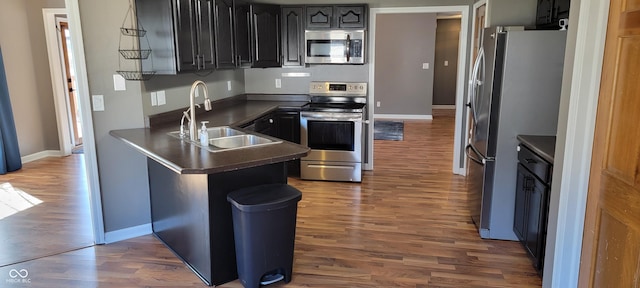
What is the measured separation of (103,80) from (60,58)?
11.5 feet

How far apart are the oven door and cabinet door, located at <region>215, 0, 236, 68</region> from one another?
1113 mm

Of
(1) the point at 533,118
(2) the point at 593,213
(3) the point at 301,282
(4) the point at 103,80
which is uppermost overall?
(4) the point at 103,80

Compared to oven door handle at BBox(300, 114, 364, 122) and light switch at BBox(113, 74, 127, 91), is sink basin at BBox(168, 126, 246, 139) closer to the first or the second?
light switch at BBox(113, 74, 127, 91)

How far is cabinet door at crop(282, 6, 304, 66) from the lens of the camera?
5059 mm

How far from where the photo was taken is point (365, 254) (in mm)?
3186

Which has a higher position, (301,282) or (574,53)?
(574,53)

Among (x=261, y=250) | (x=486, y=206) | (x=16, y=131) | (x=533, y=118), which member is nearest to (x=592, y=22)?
(x=533, y=118)

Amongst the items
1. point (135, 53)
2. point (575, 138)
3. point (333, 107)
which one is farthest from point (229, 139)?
point (575, 138)

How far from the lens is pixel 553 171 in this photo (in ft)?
7.86

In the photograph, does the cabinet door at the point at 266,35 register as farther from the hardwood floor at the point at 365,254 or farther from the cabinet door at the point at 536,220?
the cabinet door at the point at 536,220

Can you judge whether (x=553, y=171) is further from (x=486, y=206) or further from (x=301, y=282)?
(x=301, y=282)

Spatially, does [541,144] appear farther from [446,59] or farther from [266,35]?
[446,59]

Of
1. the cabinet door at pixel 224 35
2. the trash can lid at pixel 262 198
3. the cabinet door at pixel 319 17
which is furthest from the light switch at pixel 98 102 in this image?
the cabinet door at pixel 319 17

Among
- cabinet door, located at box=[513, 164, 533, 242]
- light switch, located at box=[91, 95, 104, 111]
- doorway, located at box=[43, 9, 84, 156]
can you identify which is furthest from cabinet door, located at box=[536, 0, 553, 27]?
doorway, located at box=[43, 9, 84, 156]
